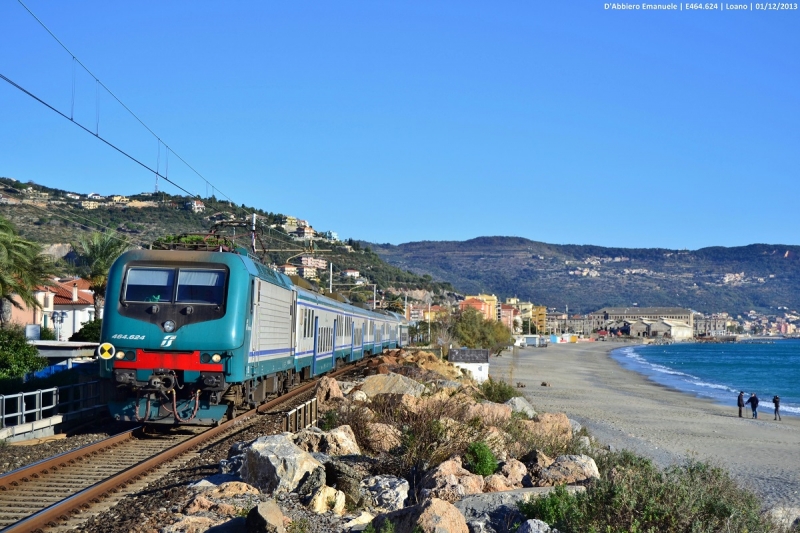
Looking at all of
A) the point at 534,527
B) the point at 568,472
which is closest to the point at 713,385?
the point at 568,472

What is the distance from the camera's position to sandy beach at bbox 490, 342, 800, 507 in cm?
2328

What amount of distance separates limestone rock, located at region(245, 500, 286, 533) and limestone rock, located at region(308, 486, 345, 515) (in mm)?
1092

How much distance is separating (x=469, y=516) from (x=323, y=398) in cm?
1059

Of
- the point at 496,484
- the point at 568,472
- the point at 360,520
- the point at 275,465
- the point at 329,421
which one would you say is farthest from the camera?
the point at 329,421

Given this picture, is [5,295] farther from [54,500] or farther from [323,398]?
[54,500]

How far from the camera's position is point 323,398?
18797mm

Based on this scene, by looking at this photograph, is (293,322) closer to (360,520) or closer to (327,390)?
(327,390)

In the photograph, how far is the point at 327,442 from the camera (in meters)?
12.0

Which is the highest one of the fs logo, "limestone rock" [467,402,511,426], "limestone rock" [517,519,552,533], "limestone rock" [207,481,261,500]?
the fs logo

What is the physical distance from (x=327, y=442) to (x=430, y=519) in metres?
4.72

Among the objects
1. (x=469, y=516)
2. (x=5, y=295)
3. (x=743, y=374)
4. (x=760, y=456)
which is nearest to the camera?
(x=469, y=516)

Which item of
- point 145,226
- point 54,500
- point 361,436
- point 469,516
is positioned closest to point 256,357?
point 361,436

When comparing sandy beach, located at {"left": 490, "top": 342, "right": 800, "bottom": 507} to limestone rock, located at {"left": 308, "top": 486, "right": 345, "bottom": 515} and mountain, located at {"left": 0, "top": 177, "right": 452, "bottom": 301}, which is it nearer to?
limestone rock, located at {"left": 308, "top": 486, "right": 345, "bottom": 515}

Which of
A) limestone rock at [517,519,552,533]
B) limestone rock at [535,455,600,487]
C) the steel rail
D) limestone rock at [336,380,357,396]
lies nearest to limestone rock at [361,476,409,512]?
limestone rock at [535,455,600,487]
